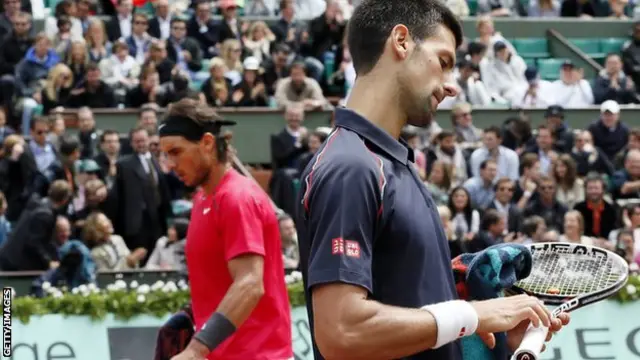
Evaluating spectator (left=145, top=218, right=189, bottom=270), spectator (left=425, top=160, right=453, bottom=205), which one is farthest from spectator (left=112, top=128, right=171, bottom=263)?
spectator (left=425, top=160, right=453, bottom=205)

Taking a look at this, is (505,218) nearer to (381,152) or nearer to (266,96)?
(266,96)

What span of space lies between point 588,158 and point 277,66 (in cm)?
402

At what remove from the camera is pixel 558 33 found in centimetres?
2216

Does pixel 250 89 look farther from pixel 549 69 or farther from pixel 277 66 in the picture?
pixel 549 69

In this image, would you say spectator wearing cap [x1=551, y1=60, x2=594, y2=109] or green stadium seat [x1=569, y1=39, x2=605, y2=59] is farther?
green stadium seat [x1=569, y1=39, x2=605, y2=59]

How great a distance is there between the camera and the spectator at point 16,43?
1720 cm

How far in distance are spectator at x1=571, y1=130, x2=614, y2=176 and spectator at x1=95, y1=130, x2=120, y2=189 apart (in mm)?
5239

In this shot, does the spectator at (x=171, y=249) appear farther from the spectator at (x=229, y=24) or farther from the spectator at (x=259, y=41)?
the spectator at (x=229, y=24)

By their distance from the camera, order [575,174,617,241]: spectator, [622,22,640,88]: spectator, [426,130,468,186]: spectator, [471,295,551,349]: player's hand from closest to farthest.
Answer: [471,295,551,349]: player's hand → [575,174,617,241]: spectator → [426,130,468,186]: spectator → [622,22,640,88]: spectator

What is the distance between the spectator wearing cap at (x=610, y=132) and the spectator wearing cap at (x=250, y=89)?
4.00 metres

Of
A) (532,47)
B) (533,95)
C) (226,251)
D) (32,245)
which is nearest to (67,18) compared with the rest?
(32,245)

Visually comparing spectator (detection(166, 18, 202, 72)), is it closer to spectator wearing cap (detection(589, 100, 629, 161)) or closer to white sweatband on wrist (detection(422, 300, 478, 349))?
spectator wearing cap (detection(589, 100, 629, 161))

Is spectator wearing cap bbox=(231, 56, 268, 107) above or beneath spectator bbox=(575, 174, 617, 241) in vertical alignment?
above

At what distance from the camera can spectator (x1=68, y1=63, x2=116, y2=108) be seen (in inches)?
648
